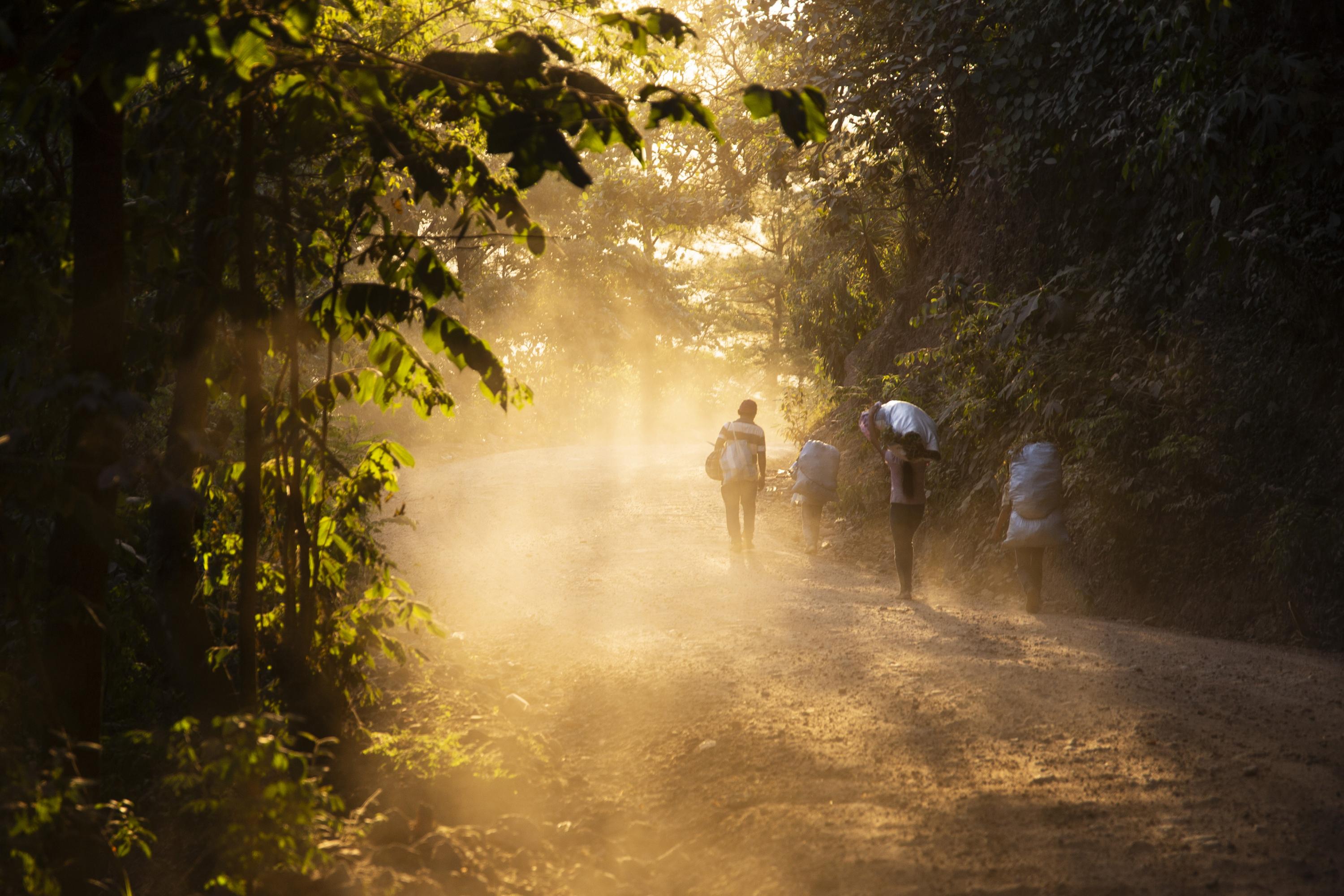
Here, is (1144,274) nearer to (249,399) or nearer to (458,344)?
(458,344)

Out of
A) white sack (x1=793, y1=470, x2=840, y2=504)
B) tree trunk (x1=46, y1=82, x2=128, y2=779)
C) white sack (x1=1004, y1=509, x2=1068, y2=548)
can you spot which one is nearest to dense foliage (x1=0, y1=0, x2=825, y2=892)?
tree trunk (x1=46, y1=82, x2=128, y2=779)

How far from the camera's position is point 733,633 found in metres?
7.48

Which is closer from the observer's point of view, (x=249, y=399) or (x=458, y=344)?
(x=458, y=344)

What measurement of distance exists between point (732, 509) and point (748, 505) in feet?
0.81

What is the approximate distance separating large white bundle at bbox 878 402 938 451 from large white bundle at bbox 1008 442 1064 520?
34.5 inches

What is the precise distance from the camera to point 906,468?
8828 mm

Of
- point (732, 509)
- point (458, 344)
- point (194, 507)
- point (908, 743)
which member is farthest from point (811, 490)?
point (194, 507)

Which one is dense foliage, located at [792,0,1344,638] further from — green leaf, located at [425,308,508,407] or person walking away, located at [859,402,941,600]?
green leaf, located at [425,308,508,407]

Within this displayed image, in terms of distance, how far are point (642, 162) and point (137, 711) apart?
17.9 ft

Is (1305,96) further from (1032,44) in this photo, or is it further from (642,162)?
(642,162)

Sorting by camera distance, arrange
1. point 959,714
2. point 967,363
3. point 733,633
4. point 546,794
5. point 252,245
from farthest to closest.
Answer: point 967,363
point 733,633
point 959,714
point 546,794
point 252,245

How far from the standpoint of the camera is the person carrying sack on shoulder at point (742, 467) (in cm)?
1145

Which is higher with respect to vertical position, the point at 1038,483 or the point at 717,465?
the point at 717,465

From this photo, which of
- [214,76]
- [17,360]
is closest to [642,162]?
[214,76]
